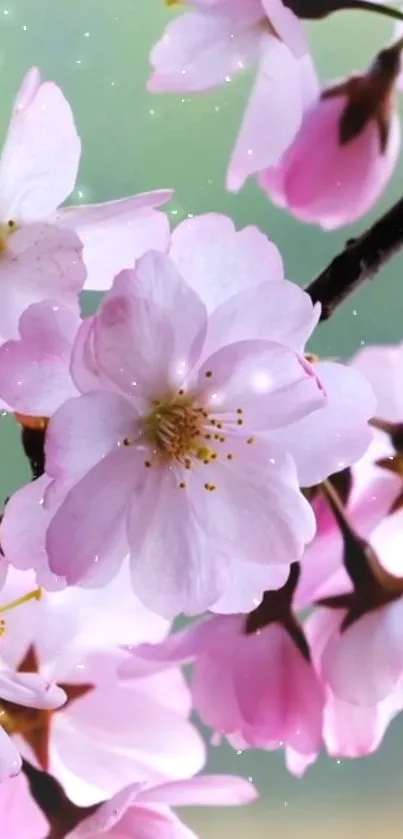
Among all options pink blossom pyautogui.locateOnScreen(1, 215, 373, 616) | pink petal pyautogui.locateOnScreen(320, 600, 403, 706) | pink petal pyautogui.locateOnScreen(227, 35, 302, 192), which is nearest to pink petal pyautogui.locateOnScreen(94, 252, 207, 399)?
pink blossom pyautogui.locateOnScreen(1, 215, 373, 616)

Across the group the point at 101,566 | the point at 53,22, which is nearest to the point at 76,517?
the point at 101,566

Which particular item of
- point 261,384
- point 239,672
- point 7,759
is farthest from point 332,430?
point 7,759

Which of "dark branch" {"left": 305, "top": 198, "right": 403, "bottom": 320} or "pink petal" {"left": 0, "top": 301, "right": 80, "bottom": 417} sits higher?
"pink petal" {"left": 0, "top": 301, "right": 80, "bottom": 417}

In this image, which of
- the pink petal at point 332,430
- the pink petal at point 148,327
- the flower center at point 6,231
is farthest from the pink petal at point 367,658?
the flower center at point 6,231

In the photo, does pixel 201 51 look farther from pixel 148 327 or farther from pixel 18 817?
pixel 18 817

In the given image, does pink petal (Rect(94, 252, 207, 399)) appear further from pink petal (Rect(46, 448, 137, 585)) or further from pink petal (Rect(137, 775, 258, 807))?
pink petal (Rect(137, 775, 258, 807))

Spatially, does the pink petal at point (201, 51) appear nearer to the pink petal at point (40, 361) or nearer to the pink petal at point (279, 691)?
the pink petal at point (40, 361)

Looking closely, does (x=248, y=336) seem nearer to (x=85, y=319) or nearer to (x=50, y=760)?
(x=85, y=319)
